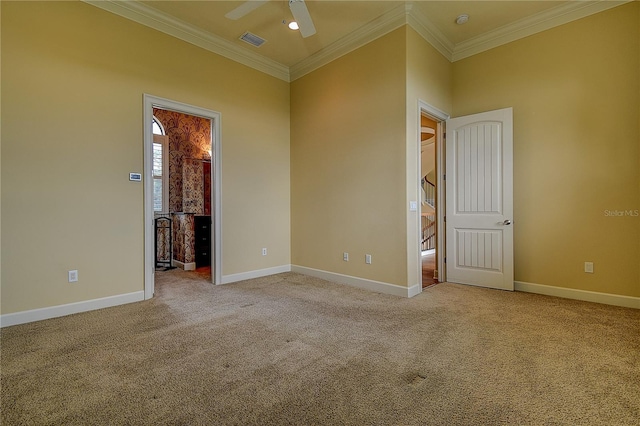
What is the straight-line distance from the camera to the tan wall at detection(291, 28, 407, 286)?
3734 mm

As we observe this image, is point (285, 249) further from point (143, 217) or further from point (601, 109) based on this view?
point (601, 109)

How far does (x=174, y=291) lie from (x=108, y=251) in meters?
0.98

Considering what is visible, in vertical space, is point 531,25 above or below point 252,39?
below

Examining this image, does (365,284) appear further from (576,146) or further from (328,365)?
(576,146)

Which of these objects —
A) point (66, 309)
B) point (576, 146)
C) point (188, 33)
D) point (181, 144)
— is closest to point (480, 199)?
point (576, 146)

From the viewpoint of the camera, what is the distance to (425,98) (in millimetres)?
3945

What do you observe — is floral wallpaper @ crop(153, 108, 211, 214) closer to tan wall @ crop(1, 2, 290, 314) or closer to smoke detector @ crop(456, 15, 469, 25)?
tan wall @ crop(1, 2, 290, 314)

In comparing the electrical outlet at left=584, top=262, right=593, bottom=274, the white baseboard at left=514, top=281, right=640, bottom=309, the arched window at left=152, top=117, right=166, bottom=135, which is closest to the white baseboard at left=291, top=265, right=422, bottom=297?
the white baseboard at left=514, top=281, right=640, bottom=309

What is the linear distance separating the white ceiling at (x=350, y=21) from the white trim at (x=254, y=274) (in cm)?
331

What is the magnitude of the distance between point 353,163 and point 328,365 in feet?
9.38

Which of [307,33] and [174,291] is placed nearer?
[307,33]

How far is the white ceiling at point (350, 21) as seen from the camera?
3447 millimetres

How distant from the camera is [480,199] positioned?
13.4 ft

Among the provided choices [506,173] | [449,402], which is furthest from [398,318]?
[506,173]
